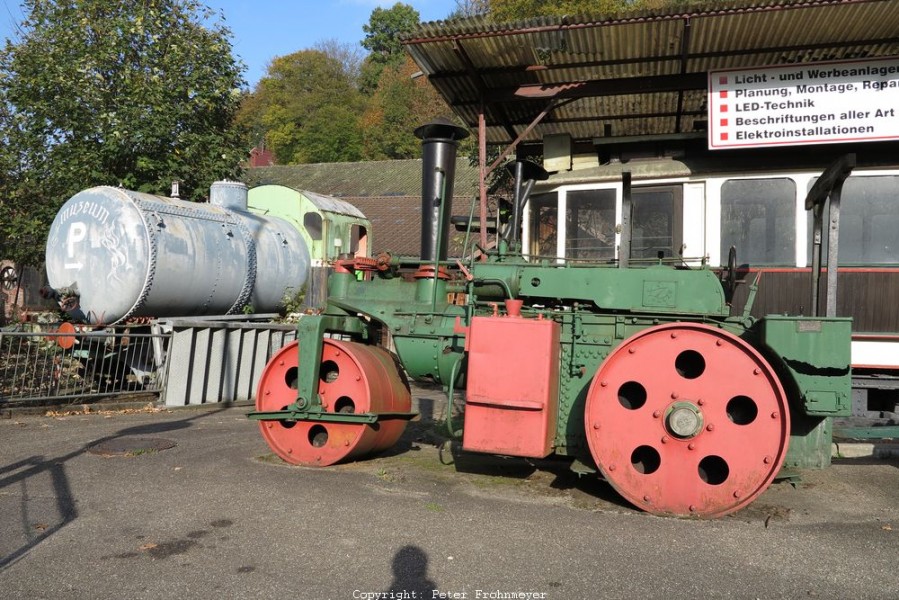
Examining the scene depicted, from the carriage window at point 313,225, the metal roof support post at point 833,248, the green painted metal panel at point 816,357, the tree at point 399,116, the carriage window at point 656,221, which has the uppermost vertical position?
the tree at point 399,116

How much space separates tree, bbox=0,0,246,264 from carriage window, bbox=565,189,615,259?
453 inches

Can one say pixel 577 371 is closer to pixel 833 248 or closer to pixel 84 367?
pixel 833 248

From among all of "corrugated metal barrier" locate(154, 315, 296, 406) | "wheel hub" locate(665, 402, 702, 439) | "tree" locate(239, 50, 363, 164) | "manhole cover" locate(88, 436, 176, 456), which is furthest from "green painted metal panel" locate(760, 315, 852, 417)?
"tree" locate(239, 50, 363, 164)

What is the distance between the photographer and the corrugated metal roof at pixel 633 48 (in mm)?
6887

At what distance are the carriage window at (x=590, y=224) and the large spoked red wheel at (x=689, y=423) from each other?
8.09 feet

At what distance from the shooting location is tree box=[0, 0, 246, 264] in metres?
16.4

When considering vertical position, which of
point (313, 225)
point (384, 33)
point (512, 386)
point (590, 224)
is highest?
point (384, 33)

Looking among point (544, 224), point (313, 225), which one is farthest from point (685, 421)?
point (313, 225)

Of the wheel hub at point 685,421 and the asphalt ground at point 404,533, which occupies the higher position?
the wheel hub at point 685,421

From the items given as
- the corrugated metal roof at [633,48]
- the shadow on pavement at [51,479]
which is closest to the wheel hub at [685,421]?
the corrugated metal roof at [633,48]

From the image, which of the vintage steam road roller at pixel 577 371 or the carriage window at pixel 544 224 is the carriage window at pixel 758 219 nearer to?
the carriage window at pixel 544 224

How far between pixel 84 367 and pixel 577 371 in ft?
25.9

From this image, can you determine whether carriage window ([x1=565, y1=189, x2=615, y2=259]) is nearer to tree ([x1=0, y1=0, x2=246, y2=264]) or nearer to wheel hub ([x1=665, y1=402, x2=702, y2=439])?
wheel hub ([x1=665, y1=402, x2=702, y2=439])

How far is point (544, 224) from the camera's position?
26.6 ft
